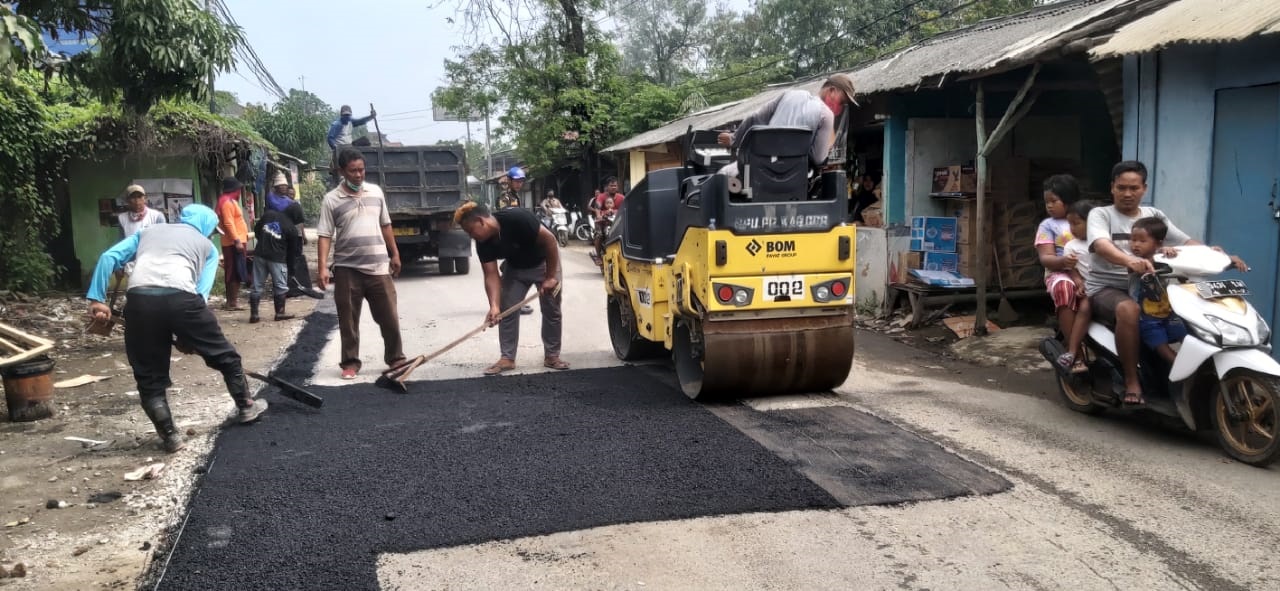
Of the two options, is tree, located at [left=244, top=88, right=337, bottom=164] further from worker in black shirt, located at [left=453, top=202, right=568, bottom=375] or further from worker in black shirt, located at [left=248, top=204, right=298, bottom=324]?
worker in black shirt, located at [left=453, top=202, right=568, bottom=375]

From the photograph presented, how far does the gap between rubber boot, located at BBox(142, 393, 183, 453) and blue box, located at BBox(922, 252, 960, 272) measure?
7360 millimetres

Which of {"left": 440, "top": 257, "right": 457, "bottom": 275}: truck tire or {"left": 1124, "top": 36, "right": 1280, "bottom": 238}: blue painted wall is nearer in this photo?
{"left": 1124, "top": 36, "right": 1280, "bottom": 238}: blue painted wall

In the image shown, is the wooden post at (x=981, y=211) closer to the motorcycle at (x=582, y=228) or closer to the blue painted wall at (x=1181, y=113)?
the blue painted wall at (x=1181, y=113)

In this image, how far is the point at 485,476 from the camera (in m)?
4.36

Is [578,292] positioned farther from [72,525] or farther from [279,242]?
[72,525]

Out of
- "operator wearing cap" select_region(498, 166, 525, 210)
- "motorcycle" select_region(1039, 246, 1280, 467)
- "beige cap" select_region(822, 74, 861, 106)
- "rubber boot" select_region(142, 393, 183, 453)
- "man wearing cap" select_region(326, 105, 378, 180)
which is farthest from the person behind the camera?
"man wearing cap" select_region(326, 105, 378, 180)

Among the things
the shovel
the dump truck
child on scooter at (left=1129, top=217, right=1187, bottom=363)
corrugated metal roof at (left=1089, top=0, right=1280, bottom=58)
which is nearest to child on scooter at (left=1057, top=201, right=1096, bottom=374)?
child on scooter at (left=1129, top=217, right=1187, bottom=363)

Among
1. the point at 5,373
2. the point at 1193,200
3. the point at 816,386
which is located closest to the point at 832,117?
the point at 816,386

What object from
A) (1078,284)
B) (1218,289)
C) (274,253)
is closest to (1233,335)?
(1218,289)

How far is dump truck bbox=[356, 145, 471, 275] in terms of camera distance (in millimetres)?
14789

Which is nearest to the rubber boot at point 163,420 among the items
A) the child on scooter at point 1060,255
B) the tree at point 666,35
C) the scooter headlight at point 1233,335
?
the child on scooter at point 1060,255

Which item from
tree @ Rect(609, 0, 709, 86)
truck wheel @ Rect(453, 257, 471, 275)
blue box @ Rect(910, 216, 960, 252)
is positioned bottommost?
truck wheel @ Rect(453, 257, 471, 275)

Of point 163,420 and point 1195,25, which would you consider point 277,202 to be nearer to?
point 163,420

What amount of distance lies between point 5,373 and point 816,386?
5269 millimetres
